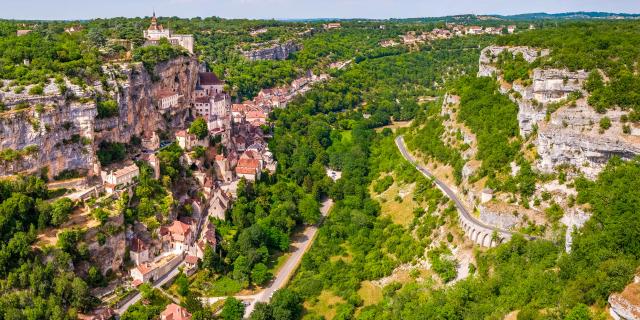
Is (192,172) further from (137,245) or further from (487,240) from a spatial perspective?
(487,240)

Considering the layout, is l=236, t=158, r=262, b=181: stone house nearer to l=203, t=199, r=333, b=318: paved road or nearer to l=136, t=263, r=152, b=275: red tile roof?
A: l=203, t=199, r=333, b=318: paved road

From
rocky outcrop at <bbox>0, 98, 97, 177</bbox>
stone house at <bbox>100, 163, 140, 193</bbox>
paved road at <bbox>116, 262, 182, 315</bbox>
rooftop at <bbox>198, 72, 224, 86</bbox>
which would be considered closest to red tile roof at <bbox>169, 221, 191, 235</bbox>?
paved road at <bbox>116, 262, 182, 315</bbox>

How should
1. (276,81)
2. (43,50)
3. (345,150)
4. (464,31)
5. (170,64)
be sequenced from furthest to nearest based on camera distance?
1. (464,31)
2. (276,81)
3. (345,150)
4. (170,64)
5. (43,50)

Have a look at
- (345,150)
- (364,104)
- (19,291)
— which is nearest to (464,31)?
(364,104)

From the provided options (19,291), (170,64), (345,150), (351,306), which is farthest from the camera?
(345,150)

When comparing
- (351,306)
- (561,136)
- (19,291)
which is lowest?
(351,306)

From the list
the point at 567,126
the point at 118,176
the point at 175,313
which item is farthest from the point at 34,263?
the point at 567,126

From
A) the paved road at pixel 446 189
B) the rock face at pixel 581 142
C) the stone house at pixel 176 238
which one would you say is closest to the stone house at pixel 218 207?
the stone house at pixel 176 238

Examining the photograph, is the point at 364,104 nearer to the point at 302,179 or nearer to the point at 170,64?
the point at 302,179
